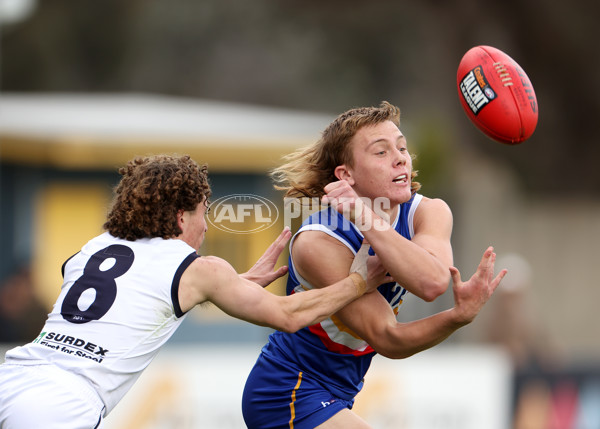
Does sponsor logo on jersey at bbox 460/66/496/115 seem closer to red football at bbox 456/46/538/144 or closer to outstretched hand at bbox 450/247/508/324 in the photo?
red football at bbox 456/46/538/144

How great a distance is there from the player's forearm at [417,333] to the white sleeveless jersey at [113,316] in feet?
3.13

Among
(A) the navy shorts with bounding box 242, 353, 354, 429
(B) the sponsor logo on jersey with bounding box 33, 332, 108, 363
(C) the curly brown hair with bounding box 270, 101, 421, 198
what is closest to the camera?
(B) the sponsor logo on jersey with bounding box 33, 332, 108, 363

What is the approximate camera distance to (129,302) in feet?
12.5

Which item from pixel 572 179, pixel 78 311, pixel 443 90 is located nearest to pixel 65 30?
pixel 443 90

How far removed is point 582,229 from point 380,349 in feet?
48.0

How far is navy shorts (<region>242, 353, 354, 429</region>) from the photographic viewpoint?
426 centimetres

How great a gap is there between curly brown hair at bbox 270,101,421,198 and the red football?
1.31 ft

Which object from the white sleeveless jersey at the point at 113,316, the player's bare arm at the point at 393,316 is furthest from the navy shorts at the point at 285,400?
the white sleeveless jersey at the point at 113,316

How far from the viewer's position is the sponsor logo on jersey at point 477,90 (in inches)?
173

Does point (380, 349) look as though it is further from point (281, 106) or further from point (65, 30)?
point (65, 30)

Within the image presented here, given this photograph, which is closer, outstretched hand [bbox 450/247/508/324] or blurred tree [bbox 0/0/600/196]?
outstretched hand [bbox 450/247/508/324]

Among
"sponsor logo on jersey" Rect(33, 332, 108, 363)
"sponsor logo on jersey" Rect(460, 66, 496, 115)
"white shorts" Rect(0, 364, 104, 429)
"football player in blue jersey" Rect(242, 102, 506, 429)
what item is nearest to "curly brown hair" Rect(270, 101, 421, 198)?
"football player in blue jersey" Rect(242, 102, 506, 429)

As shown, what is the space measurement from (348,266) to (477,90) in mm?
1106

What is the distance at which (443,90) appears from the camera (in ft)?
79.6
